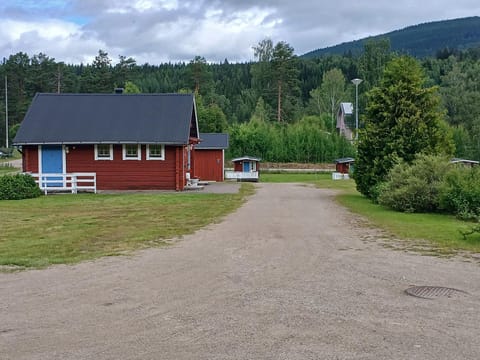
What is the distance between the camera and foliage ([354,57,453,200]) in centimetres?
2336

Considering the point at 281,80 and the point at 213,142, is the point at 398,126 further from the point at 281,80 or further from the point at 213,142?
the point at 281,80

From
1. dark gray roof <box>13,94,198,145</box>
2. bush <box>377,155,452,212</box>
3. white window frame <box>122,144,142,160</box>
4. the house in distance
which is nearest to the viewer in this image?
bush <box>377,155,452,212</box>

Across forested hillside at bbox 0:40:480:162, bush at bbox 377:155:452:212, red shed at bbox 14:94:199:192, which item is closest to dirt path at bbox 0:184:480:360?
bush at bbox 377:155:452:212

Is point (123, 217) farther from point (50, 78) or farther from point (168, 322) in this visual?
point (50, 78)

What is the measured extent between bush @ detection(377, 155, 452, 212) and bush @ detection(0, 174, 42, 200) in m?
14.7

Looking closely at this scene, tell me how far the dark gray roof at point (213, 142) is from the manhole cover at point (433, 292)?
3434 centimetres

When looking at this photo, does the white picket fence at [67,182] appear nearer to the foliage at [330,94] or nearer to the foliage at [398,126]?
the foliage at [398,126]

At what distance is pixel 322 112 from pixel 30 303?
84388mm

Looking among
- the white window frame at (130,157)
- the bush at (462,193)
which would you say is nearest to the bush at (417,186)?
the bush at (462,193)

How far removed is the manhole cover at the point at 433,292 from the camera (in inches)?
280

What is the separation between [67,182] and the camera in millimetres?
27906

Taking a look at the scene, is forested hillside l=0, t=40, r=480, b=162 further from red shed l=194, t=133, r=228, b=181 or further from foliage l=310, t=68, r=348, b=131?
red shed l=194, t=133, r=228, b=181

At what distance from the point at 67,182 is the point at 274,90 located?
54090 millimetres

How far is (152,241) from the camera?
11883mm
